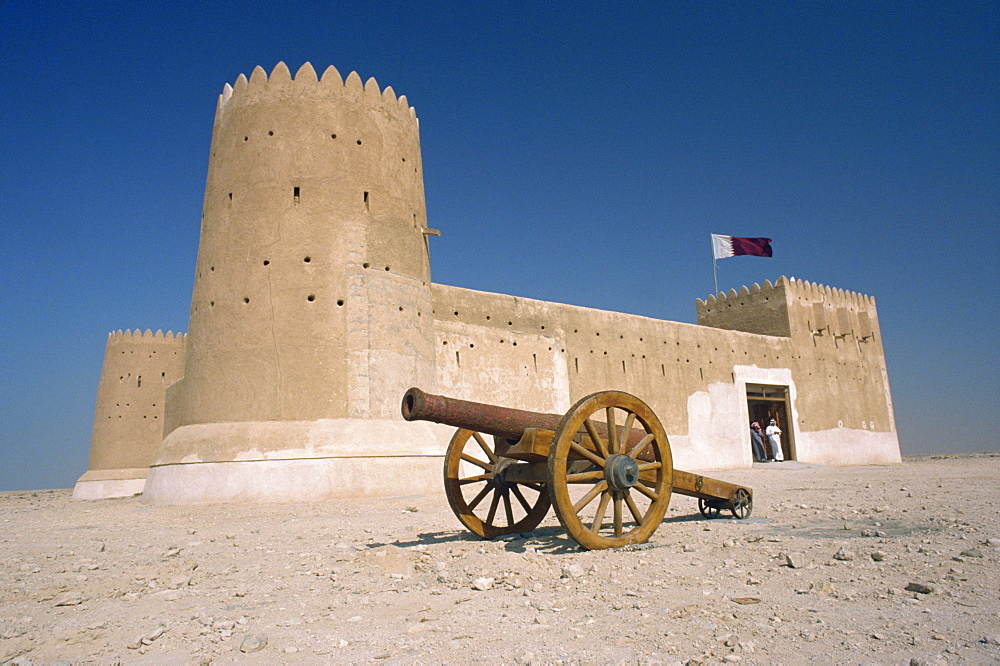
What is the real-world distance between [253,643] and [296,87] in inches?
409

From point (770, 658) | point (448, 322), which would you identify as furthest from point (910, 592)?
point (448, 322)

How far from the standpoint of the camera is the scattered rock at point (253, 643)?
278cm

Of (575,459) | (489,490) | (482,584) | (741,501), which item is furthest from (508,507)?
(741,501)

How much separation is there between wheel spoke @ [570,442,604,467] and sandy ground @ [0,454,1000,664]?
599 millimetres

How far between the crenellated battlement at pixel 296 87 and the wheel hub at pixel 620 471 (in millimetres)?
9029

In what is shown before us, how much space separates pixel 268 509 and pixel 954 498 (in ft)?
24.9

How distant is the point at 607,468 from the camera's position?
4637 millimetres

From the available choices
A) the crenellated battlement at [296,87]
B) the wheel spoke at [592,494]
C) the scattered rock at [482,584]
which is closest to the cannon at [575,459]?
the wheel spoke at [592,494]

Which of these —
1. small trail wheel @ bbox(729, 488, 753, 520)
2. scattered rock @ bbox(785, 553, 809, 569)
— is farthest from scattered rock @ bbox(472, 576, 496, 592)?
small trail wheel @ bbox(729, 488, 753, 520)

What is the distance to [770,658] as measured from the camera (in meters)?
2.41

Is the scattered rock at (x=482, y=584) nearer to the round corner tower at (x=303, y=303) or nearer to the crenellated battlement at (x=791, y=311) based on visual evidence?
the round corner tower at (x=303, y=303)

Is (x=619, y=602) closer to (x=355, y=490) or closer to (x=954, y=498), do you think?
(x=954, y=498)

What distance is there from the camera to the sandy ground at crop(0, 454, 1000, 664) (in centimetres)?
264

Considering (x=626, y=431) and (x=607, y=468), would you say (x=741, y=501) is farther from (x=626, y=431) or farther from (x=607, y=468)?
(x=607, y=468)
